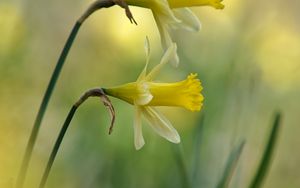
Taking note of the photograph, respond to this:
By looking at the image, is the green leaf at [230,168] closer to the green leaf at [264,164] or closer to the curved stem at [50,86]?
the green leaf at [264,164]

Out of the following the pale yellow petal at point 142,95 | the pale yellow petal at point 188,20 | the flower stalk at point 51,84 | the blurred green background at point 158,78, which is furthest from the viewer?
the blurred green background at point 158,78

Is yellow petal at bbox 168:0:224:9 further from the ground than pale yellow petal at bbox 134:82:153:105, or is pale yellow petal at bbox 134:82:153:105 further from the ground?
yellow petal at bbox 168:0:224:9

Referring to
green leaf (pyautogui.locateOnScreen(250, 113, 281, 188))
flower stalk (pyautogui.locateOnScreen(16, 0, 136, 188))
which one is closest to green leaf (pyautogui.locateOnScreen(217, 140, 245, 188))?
green leaf (pyautogui.locateOnScreen(250, 113, 281, 188))

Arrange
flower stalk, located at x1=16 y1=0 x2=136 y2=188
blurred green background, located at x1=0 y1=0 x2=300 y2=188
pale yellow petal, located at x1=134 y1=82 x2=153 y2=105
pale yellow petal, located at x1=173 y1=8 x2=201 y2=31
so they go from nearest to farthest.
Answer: flower stalk, located at x1=16 y1=0 x2=136 y2=188
pale yellow petal, located at x1=134 y1=82 x2=153 y2=105
pale yellow petal, located at x1=173 y1=8 x2=201 y2=31
blurred green background, located at x1=0 y1=0 x2=300 y2=188

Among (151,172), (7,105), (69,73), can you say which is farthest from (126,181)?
(69,73)

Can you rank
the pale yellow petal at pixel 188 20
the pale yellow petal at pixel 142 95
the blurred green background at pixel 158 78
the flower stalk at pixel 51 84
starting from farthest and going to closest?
the blurred green background at pixel 158 78, the pale yellow petal at pixel 188 20, the pale yellow petal at pixel 142 95, the flower stalk at pixel 51 84

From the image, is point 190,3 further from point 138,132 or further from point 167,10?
point 138,132

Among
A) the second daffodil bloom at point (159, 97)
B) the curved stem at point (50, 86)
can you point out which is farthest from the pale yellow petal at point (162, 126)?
the curved stem at point (50, 86)

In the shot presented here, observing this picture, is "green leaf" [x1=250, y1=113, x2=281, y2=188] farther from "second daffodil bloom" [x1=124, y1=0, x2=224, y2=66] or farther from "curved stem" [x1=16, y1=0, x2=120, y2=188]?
"curved stem" [x1=16, y1=0, x2=120, y2=188]
